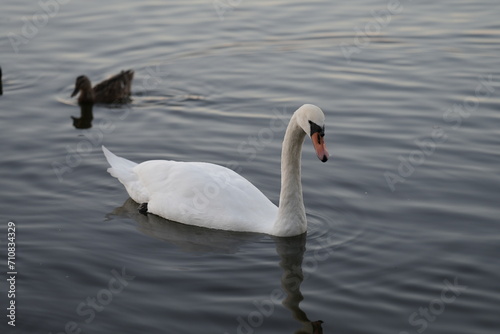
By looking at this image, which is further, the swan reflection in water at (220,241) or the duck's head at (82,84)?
the duck's head at (82,84)

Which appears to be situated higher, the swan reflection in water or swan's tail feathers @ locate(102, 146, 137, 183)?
swan's tail feathers @ locate(102, 146, 137, 183)

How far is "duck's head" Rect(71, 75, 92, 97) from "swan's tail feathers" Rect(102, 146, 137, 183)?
11.2 feet

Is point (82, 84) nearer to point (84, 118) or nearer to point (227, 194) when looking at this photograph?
point (84, 118)

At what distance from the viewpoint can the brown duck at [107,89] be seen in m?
14.6

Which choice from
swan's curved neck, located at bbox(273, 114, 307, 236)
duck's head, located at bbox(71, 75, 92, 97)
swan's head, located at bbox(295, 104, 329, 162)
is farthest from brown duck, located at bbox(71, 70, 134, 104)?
swan's head, located at bbox(295, 104, 329, 162)

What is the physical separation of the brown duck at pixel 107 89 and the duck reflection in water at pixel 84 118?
8 cm

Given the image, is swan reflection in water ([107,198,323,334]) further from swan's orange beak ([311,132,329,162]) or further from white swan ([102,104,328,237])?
swan's orange beak ([311,132,329,162])

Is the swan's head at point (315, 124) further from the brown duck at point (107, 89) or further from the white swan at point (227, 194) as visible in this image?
the brown duck at point (107, 89)

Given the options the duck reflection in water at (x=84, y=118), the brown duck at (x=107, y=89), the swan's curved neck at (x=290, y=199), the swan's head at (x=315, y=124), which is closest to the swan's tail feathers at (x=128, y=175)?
the swan's curved neck at (x=290, y=199)

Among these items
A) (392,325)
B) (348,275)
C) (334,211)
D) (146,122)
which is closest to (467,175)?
(334,211)

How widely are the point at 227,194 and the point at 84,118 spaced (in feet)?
17.1

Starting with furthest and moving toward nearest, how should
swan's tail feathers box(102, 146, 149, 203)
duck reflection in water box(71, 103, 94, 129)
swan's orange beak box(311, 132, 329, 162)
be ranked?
duck reflection in water box(71, 103, 94, 129)
swan's tail feathers box(102, 146, 149, 203)
swan's orange beak box(311, 132, 329, 162)

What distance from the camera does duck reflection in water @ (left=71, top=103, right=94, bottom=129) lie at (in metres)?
14.0

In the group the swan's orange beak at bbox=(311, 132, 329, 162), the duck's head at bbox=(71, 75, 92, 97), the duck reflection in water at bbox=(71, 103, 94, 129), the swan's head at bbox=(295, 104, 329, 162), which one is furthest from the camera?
the duck's head at bbox=(71, 75, 92, 97)
